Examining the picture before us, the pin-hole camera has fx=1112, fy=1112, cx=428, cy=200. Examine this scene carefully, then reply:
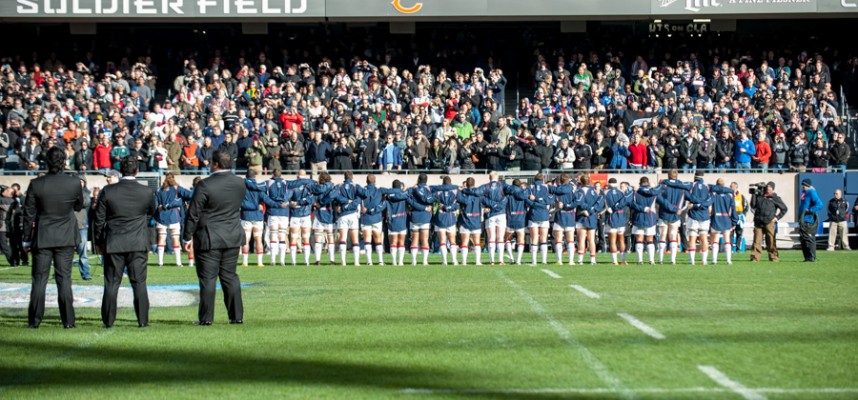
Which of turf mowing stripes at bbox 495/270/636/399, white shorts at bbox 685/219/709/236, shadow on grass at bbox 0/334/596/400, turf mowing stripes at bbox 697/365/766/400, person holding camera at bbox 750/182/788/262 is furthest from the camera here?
person holding camera at bbox 750/182/788/262

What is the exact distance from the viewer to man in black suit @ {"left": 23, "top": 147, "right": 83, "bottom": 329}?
1235 cm

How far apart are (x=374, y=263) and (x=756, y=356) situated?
1605cm

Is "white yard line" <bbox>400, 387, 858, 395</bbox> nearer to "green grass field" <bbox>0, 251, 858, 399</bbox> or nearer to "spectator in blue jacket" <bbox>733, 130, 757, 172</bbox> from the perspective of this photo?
"green grass field" <bbox>0, 251, 858, 399</bbox>

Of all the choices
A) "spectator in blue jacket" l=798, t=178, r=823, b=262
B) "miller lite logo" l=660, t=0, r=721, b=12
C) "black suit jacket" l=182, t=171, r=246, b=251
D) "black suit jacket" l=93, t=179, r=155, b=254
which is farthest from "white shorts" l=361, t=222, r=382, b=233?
"miller lite logo" l=660, t=0, r=721, b=12

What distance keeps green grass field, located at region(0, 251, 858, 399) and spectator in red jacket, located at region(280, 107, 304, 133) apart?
48.8 ft

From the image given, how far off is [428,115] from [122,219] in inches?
824

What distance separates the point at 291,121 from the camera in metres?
32.0

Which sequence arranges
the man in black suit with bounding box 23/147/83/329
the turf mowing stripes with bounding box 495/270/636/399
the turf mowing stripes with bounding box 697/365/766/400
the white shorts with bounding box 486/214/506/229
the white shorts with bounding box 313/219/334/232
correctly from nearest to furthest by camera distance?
the turf mowing stripes with bounding box 697/365/766/400, the turf mowing stripes with bounding box 495/270/636/399, the man in black suit with bounding box 23/147/83/329, the white shorts with bounding box 486/214/506/229, the white shorts with bounding box 313/219/334/232

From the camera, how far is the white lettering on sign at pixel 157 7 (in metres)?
35.8

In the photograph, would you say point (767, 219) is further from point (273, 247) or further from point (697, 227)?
point (273, 247)

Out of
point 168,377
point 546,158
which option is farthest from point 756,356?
point 546,158

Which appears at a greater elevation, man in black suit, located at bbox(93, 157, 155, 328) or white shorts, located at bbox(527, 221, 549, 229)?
man in black suit, located at bbox(93, 157, 155, 328)

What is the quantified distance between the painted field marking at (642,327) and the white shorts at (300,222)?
12.5 m

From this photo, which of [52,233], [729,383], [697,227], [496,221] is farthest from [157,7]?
[729,383]
